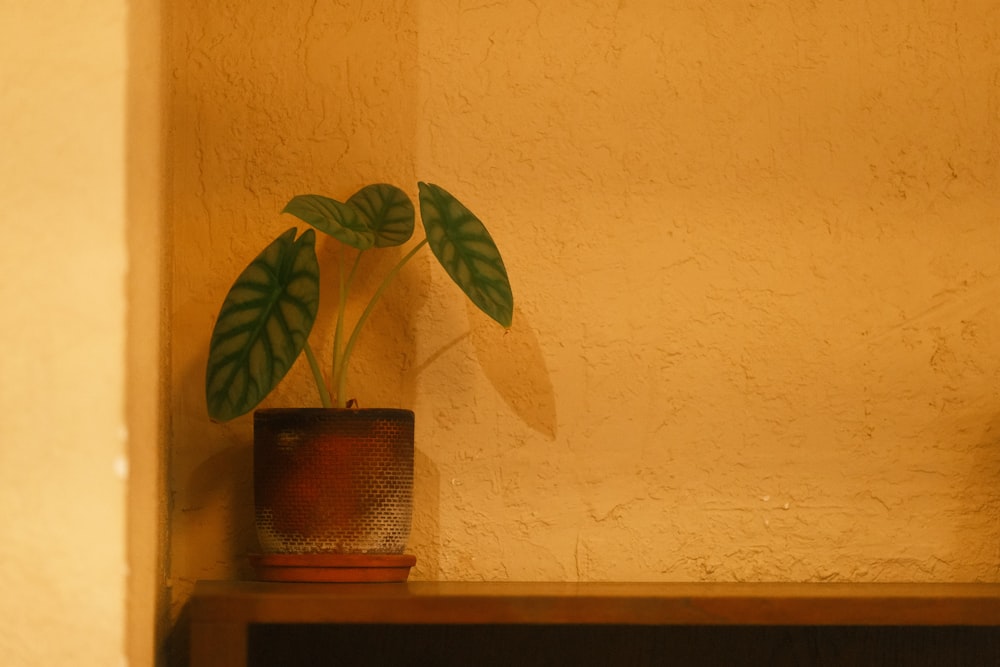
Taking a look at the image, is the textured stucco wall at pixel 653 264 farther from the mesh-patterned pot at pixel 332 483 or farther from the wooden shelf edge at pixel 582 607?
the wooden shelf edge at pixel 582 607

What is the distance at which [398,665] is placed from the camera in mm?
1402

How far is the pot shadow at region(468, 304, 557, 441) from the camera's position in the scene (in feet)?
4.77

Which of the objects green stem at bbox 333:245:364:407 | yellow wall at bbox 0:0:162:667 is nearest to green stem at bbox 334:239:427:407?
green stem at bbox 333:245:364:407

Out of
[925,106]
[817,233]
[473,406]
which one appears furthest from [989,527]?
[473,406]

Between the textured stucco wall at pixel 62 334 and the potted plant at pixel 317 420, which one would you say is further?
the potted plant at pixel 317 420

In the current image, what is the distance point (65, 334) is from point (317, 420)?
17.8 inches

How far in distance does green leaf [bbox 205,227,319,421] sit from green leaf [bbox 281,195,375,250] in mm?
43

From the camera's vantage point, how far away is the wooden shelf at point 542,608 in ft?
3.42

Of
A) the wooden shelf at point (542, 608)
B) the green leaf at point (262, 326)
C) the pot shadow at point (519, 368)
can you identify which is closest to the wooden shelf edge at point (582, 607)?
the wooden shelf at point (542, 608)

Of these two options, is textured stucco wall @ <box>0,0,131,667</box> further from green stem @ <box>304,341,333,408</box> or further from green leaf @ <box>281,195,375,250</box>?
green stem @ <box>304,341,333,408</box>

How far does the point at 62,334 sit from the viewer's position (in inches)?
32.8

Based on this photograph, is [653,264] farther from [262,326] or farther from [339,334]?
[262,326]

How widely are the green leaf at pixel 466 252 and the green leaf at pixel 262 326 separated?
138 mm

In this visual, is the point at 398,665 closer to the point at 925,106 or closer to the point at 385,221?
the point at 385,221
